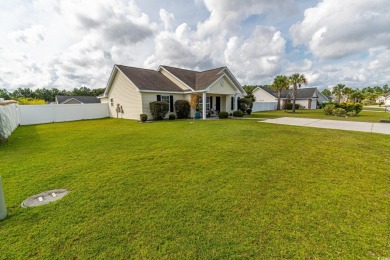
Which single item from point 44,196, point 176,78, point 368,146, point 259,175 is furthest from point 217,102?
point 44,196

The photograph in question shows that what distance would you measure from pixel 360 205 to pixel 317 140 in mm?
5743

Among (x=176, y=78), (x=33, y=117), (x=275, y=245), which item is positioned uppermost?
(x=176, y=78)

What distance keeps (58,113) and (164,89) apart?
11.6 meters

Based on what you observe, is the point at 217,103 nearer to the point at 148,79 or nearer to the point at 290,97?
the point at 148,79

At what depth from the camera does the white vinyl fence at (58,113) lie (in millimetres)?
17192

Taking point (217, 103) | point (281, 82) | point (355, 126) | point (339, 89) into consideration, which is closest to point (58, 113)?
point (217, 103)

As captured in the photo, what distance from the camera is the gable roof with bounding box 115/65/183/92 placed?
17359mm

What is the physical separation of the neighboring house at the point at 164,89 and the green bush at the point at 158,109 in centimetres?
65

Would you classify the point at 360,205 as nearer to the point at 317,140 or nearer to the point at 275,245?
the point at 275,245

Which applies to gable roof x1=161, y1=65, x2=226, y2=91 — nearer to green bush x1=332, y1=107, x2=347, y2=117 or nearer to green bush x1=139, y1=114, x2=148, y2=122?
green bush x1=139, y1=114, x2=148, y2=122

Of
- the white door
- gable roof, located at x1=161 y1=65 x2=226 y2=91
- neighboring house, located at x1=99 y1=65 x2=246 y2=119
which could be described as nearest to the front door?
neighboring house, located at x1=99 y1=65 x2=246 y2=119

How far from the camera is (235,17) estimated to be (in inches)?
566

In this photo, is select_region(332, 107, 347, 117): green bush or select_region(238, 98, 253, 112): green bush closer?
select_region(332, 107, 347, 117): green bush

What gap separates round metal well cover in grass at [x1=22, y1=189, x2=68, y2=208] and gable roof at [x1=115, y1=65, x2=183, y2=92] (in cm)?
1373
